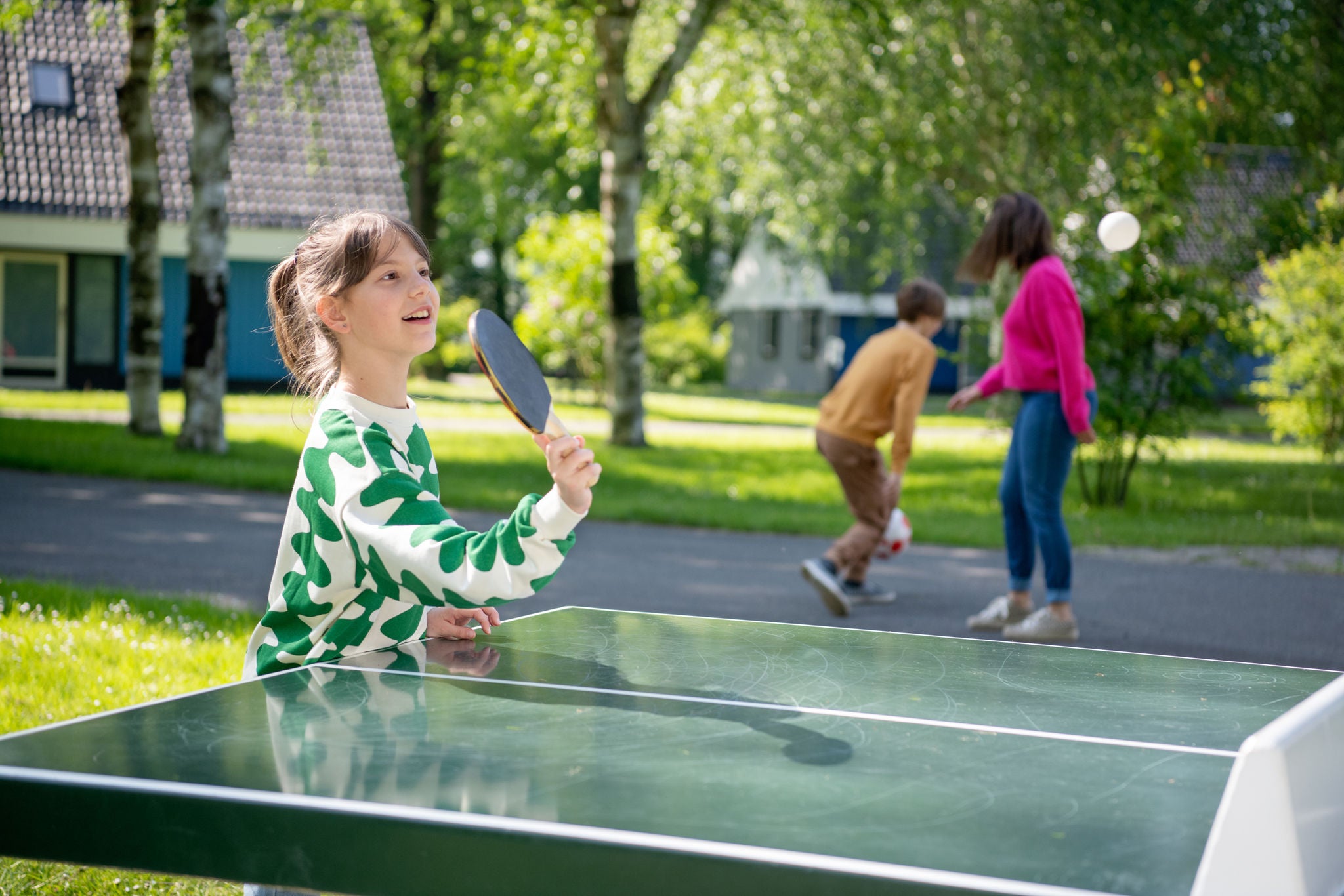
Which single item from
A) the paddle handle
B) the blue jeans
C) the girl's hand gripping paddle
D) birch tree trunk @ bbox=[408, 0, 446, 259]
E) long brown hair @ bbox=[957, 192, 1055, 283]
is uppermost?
birch tree trunk @ bbox=[408, 0, 446, 259]

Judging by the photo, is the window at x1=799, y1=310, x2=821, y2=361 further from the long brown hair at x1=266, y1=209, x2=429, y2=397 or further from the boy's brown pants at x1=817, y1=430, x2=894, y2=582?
the long brown hair at x1=266, y1=209, x2=429, y2=397

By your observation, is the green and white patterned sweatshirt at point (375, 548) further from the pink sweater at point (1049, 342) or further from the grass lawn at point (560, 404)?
the grass lawn at point (560, 404)

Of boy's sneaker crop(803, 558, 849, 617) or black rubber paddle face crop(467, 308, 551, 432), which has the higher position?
black rubber paddle face crop(467, 308, 551, 432)

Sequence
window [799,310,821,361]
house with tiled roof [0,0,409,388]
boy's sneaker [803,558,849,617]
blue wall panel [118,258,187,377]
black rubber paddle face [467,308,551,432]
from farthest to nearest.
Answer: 1. window [799,310,821,361]
2. blue wall panel [118,258,187,377]
3. house with tiled roof [0,0,409,388]
4. boy's sneaker [803,558,849,617]
5. black rubber paddle face [467,308,551,432]

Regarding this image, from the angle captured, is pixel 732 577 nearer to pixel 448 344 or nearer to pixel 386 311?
pixel 386 311

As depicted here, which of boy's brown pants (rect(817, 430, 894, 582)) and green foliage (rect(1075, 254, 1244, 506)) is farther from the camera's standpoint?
green foliage (rect(1075, 254, 1244, 506))

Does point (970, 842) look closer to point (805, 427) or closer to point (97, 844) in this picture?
point (97, 844)

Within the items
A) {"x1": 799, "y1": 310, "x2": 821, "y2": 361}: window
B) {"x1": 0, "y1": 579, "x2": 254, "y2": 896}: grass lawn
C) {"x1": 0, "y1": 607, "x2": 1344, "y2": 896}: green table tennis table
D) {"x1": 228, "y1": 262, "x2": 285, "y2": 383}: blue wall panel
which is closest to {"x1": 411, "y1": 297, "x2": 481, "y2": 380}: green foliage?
{"x1": 228, "y1": 262, "x2": 285, "y2": 383}: blue wall panel

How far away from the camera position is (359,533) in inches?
100

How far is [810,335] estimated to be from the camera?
44.6m

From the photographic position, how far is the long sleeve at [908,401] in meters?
8.19

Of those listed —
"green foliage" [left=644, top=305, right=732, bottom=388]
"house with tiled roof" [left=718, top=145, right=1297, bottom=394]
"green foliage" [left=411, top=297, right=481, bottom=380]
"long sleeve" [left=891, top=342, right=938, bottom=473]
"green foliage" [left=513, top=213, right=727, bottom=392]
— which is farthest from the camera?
"green foliage" [left=644, top=305, right=732, bottom=388]

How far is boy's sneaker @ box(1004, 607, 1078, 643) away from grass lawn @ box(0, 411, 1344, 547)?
4.26 meters

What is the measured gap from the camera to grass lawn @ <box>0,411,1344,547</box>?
12.3m
